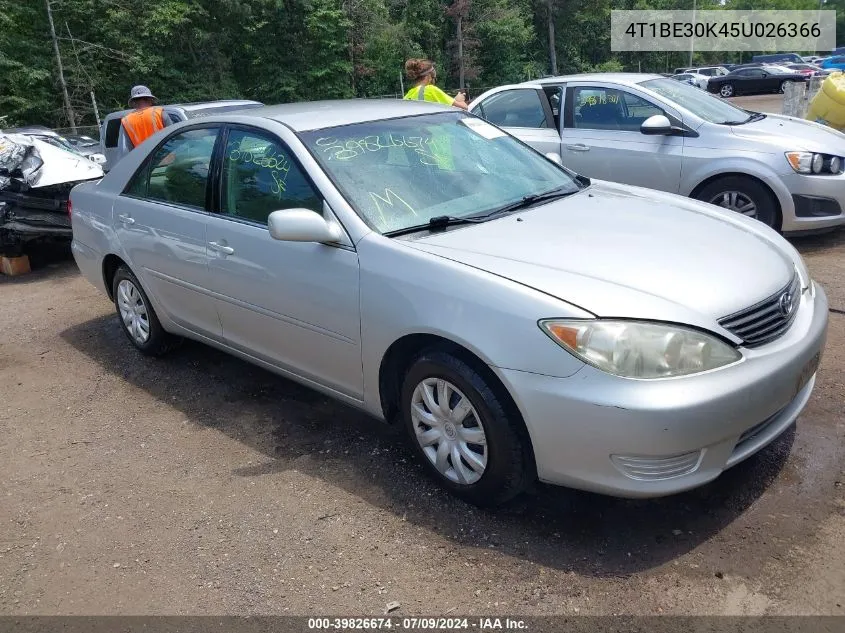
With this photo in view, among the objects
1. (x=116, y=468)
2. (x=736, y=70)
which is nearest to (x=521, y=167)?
(x=116, y=468)

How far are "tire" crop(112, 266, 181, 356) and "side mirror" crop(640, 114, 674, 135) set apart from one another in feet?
14.2

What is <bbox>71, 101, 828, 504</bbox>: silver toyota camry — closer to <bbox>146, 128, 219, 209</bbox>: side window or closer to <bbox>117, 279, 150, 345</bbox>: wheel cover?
<bbox>146, 128, 219, 209</bbox>: side window

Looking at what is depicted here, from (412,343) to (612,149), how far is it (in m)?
4.41

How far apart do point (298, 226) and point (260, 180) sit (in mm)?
786

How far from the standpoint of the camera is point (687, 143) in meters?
6.25

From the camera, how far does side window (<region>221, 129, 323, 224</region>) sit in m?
3.46

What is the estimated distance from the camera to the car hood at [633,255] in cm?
260

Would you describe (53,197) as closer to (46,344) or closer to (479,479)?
(46,344)

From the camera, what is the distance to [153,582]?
277 centimetres

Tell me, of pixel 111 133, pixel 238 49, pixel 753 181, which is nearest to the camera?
pixel 753 181

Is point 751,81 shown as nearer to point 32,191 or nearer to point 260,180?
point 32,191

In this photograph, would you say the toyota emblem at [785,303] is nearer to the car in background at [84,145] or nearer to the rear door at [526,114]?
the rear door at [526,114]

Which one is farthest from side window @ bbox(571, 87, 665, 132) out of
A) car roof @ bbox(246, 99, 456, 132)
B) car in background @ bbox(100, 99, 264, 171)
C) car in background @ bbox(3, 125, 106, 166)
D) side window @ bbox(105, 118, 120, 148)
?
car in background @ bbox(3, 125, 106, 166)

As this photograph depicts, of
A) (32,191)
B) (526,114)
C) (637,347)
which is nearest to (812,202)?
(526,114)
